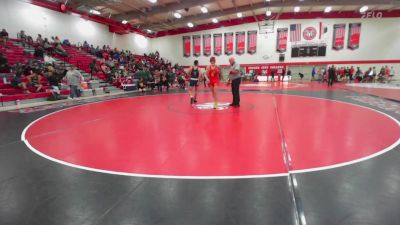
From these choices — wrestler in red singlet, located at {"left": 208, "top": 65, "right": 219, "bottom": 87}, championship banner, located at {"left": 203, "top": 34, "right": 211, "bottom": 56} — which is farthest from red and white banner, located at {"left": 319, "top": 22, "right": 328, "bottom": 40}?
wrestler in red singlet, located at {"left": 208, "top": 65, "right": 219, "bottom": 87}

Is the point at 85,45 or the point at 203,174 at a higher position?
the point at 85,45

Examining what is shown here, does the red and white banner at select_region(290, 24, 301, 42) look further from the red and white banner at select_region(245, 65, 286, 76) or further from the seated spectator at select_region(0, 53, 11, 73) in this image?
the seated spectator at select_region(0, 53, 11, 73)

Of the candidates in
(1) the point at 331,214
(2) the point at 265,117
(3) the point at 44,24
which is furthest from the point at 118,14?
(1) the point at 331,214

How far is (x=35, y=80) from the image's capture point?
39.2 feet

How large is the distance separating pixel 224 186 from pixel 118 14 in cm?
2392

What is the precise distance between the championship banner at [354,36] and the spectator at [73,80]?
88.0 ft

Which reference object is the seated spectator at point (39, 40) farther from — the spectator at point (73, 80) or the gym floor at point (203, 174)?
the gym floor at point (203, 174)

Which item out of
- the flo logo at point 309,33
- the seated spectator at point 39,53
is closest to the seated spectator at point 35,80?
the seated spectator at point 39,53

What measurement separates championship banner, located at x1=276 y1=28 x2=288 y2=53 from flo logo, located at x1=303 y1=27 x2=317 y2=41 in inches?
79.8

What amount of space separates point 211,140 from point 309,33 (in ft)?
88.0

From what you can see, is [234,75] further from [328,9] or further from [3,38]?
[328,9]

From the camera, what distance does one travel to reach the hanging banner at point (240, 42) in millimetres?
28391

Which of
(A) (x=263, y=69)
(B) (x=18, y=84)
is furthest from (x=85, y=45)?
(A) (x=263, y=69)

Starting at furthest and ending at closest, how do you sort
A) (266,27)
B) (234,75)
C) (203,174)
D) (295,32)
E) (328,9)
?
1. (295,32)
2. (266,27)
3. (328,9)
4. (234,75)
5. (203,174)
